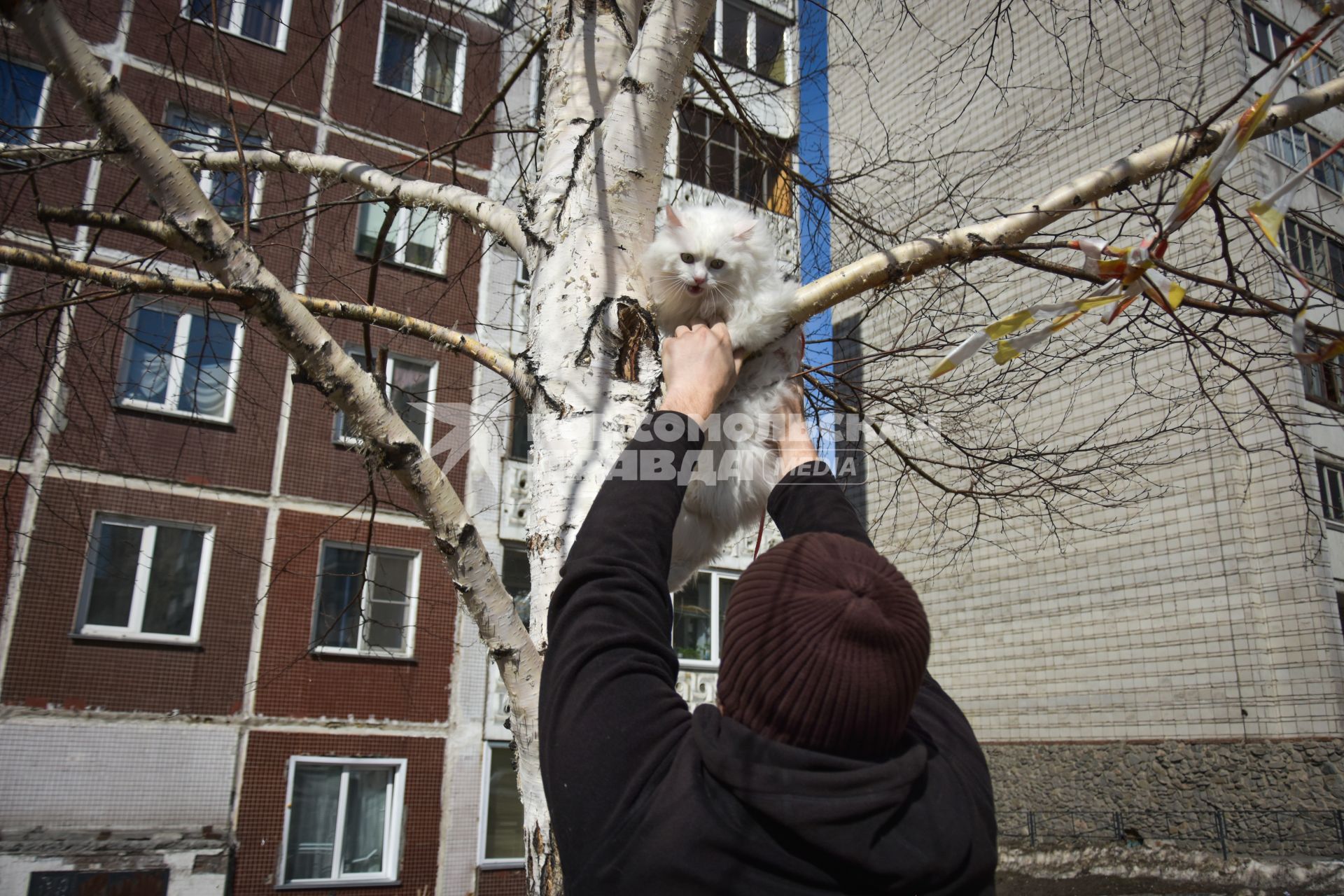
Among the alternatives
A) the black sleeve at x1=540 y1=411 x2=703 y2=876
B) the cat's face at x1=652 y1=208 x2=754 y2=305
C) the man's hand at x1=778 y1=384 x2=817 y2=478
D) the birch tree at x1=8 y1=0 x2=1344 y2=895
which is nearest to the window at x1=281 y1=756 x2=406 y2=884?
the birch tree at x1=8 y1=0 x2=1344 y2=895

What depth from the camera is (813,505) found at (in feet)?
5.13

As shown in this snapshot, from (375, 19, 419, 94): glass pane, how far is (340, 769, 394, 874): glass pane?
7.44 metres

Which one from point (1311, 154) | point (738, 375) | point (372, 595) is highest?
point (1311, 154)

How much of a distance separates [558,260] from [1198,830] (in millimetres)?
11649

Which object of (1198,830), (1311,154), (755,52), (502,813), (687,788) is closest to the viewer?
(687,788)

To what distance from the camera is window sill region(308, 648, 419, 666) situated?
31.3 feet

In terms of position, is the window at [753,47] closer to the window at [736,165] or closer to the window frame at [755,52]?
the window frame at [755,52]

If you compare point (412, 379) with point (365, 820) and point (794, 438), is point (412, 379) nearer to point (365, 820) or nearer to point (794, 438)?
point (365, 820)

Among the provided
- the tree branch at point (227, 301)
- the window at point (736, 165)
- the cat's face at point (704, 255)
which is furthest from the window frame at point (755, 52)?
the tree branch at point (227, 301)

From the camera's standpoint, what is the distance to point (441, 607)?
1029cm

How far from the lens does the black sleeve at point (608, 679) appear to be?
1.04 metres

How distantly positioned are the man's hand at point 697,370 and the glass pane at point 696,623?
32.6ft

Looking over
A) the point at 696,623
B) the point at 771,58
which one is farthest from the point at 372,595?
the point at 771,58

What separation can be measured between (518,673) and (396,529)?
8947 mm
